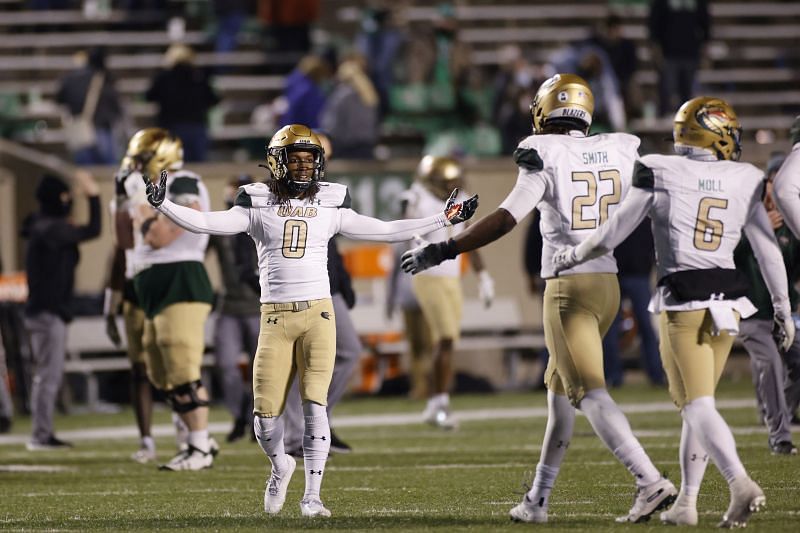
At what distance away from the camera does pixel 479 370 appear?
53.2 feet

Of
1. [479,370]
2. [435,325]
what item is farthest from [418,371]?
[435,325]

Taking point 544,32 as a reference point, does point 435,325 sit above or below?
below

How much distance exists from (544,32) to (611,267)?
50.0 feet

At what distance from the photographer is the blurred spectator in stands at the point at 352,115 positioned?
1667cm

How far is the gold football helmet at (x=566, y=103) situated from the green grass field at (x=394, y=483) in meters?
1.68

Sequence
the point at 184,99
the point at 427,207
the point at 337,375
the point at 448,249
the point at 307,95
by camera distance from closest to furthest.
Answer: the point at 448,249 → the point at 337,375 → the point at 427,207 → the point at 184,99 → the point at 307,95

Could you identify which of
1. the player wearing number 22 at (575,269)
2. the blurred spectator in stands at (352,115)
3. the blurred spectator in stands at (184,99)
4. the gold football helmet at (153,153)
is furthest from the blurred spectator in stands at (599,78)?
the player wearing number 22 at (575,269)

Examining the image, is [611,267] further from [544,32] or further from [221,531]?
[544,32]

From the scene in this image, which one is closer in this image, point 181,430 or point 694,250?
point 694,250

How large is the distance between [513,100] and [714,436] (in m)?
11.9

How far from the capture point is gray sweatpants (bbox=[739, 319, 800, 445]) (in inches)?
365

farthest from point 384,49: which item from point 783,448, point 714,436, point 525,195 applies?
point 714,436

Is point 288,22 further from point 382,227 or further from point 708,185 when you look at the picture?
point 708,185

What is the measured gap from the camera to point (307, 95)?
1681 cm
